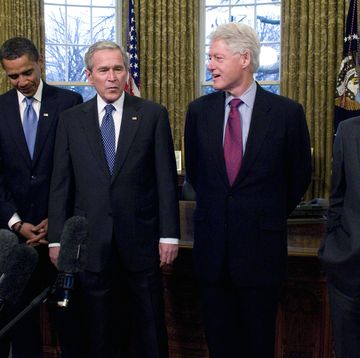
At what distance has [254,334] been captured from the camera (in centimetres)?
227

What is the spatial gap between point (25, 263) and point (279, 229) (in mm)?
1205

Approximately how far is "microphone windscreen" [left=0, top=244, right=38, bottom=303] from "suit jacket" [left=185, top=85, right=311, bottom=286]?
108cm

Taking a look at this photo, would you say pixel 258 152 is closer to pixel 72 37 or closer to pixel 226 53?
pixel 226 53

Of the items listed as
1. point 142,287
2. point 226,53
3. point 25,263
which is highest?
point 226,53

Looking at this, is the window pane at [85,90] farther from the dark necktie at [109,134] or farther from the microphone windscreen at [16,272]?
the microphone windscreen at [16,272]

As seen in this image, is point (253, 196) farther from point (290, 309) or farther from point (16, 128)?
point (16, 128)

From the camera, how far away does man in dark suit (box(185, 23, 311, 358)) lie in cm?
222

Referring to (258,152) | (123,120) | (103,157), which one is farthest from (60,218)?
(258,152)

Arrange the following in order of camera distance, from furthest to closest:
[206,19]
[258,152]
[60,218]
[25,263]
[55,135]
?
1. [206,19]
2. [55,135]
3. [60,218]
4. [258,152]
5. [25,263]

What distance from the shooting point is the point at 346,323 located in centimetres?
173

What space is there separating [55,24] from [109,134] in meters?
5.83

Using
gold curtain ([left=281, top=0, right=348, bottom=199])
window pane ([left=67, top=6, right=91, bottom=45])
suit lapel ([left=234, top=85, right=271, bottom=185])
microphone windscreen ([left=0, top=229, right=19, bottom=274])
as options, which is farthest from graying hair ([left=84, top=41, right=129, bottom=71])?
window pane ([left=67, top=6, right=91, bottom=45])

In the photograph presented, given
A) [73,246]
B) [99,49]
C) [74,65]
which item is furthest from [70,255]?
[74,65]

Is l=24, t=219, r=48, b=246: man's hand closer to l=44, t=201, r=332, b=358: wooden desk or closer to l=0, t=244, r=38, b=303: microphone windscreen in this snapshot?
l=44, t=201, r=332, b=358: wooden desk
